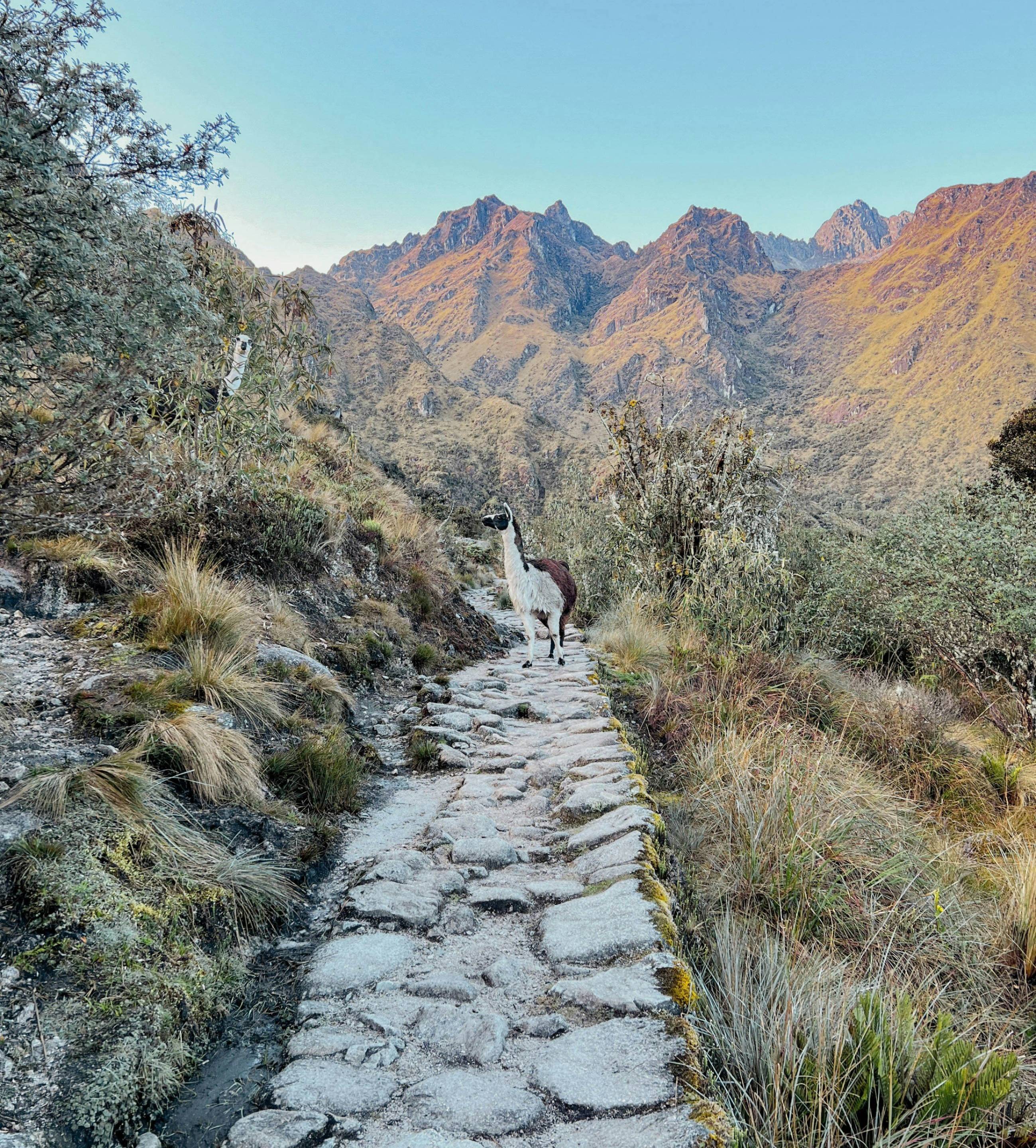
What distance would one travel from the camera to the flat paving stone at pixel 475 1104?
1616mm

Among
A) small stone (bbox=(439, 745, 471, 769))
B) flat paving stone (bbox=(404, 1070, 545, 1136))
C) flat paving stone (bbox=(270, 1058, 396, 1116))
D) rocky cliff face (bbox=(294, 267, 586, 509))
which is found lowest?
small stone (bbox=(439, 745, 471, 769))

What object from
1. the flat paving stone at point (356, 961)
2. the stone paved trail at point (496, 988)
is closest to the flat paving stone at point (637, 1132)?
the stone paved trail at point (496, 988)

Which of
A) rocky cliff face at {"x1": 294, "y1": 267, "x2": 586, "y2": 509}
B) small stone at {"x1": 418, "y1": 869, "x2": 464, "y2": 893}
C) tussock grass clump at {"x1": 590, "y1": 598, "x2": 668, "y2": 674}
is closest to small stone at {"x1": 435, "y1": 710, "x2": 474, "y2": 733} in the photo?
tussock grass clump at {"x1": 590, "y1": 598, "x2": 668, "y2": 674}

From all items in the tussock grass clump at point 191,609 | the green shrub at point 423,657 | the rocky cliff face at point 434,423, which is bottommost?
the green shrub at point 423,657

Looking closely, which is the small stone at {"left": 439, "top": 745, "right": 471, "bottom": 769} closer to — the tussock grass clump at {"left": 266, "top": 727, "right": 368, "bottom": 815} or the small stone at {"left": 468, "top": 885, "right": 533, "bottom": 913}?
the tussock grass clump at {"left": 266, "top": 727, "right": 368, "bottom": 815}

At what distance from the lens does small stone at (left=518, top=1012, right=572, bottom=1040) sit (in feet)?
6.41

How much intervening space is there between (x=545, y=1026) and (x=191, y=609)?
136 inches

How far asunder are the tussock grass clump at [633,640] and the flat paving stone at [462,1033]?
4537mm

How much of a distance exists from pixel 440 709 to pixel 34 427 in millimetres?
3599

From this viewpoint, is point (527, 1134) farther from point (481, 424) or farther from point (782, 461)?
point (481, 424)

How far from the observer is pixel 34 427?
276 centimetres

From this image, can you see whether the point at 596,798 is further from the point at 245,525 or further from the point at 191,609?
the point at 245,525

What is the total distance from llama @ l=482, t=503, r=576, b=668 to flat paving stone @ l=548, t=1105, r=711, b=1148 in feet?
18.8

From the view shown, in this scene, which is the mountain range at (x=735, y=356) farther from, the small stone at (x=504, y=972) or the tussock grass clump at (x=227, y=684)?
the small stone at (x=504, y=972)
